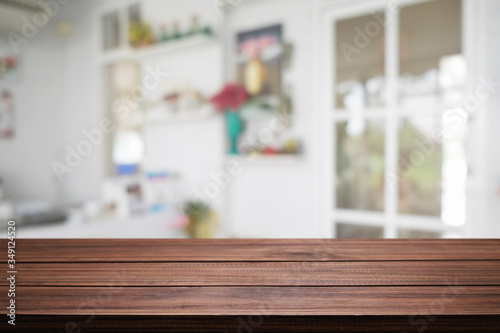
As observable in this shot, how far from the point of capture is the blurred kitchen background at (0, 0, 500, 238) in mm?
1938

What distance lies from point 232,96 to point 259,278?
2.42 m

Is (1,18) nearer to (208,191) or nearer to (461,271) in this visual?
(208,191)

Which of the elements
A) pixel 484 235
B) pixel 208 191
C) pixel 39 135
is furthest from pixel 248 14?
pixel 39 135

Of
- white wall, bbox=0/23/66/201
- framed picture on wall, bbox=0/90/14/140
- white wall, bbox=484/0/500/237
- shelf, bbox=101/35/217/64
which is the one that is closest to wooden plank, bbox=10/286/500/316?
white wall, bbox=484/0/500/237

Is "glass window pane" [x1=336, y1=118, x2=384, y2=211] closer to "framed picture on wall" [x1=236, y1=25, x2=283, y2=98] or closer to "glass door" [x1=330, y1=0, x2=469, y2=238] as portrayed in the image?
"glass door" [x1=330, y1=0, x2=469, y2=238]

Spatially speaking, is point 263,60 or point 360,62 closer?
point 360,62

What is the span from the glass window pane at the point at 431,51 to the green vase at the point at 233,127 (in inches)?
43.0

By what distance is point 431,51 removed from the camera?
81.1 inches

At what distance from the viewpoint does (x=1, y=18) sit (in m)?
3.61

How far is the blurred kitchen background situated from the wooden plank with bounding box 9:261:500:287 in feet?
5.90

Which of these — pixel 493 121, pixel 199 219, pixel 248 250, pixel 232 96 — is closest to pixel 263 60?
pixel 232 96
